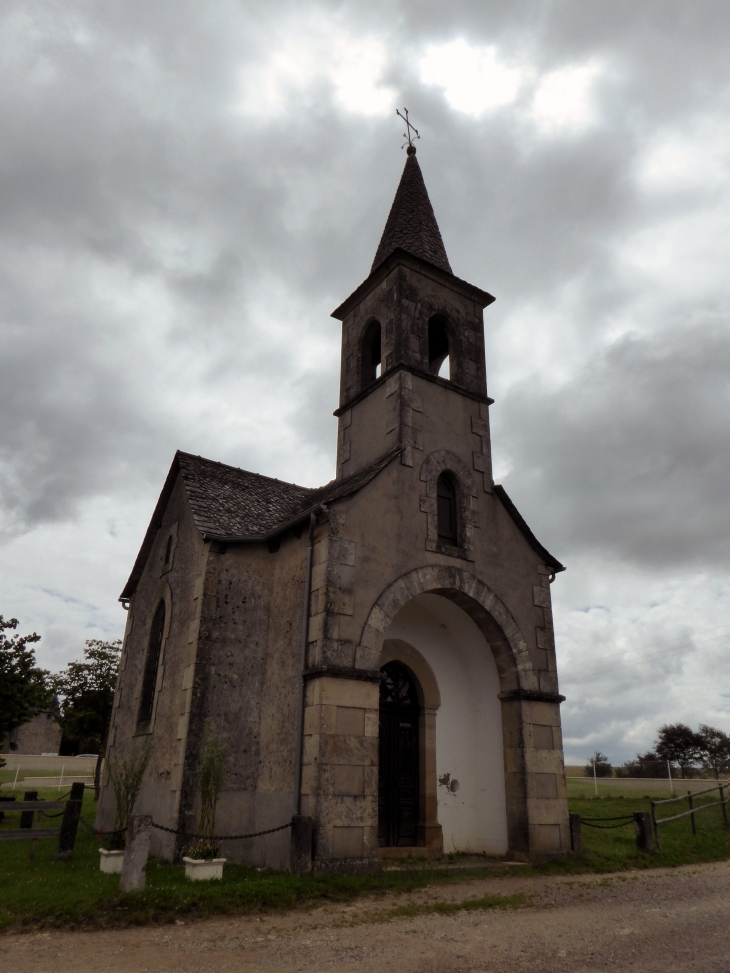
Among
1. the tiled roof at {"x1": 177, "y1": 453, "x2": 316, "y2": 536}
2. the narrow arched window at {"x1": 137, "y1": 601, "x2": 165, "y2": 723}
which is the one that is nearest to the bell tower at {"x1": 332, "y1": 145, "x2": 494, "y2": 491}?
the tiled roof at {"x1": 177, "y1": 453, "x2": 316, "y2": 536}

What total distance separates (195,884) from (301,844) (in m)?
1.50

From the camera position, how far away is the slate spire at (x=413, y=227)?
15.7 metres

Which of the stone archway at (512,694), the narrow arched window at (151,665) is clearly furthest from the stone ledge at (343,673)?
the narrow arched window at (151,665)

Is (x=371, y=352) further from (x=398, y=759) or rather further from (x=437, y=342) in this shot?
(x=398, y=759)

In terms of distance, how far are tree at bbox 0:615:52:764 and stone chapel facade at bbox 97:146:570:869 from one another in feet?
8.27

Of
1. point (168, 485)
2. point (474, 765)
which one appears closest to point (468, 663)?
point (474, 765)

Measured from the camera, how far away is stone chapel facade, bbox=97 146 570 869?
1049 cm

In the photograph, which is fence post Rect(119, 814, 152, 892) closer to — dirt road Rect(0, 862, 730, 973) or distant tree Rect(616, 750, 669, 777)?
dirt road Rect(0, 862, 730, 973)

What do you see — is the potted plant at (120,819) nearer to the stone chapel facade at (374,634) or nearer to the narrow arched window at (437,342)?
the stone chapel facade at (374,634)

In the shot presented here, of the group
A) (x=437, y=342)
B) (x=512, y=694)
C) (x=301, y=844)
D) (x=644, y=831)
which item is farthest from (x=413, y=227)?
(x=644, y=831)

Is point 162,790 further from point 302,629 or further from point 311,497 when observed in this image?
point 311,497

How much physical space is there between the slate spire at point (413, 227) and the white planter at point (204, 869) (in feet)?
39.2

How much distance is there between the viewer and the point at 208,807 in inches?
390

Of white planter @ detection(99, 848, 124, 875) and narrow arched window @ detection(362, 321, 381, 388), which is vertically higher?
narrow arched window @ detection(362, 321, 381, 388)
